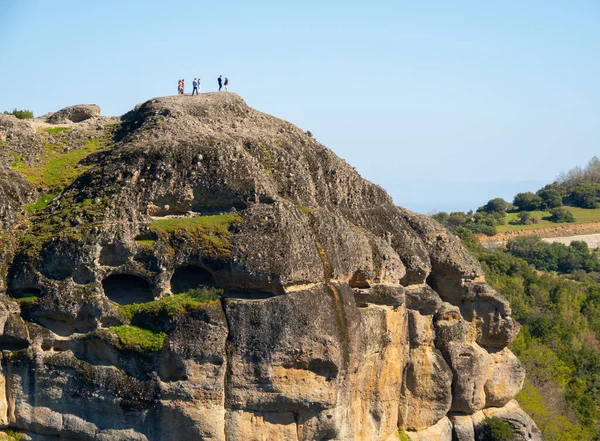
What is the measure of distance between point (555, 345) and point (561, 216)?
53.3 m

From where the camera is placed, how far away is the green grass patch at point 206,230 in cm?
2908

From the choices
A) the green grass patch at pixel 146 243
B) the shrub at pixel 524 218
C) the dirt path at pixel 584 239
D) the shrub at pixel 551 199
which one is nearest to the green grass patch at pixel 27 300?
the green grass patch at pixel 146 243

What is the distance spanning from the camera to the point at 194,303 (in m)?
28.4

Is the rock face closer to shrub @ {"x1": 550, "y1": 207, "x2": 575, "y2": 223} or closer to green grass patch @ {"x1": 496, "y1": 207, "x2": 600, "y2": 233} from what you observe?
green grass patch @ {"x1": 496, "y1": 207, "x2": 600, "y2": 233}

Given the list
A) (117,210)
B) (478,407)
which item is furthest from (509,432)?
(117,210)

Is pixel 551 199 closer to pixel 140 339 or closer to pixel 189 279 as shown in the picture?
pixel 189 279

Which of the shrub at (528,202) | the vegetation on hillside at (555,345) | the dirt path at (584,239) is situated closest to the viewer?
the vegetation on hillside at (555,345)

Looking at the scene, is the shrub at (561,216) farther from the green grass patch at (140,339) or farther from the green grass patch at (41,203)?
the green grass patch at (140,339)

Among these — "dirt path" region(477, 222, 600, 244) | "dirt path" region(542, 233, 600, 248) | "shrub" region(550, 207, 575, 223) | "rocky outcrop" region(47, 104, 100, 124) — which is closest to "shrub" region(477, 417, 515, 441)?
"rocky outcrop" region(47, 104, 100, 124)

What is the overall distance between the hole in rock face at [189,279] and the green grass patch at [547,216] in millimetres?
75431

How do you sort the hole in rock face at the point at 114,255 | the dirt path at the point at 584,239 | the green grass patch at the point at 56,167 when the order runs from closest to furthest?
the hole in rock face at the point at 114,255 < the green grass patch at the point at 56,167 < the dirt path at the point at 584,239

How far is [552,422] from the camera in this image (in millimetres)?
42906

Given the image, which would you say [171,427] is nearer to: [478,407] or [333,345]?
[333,345]

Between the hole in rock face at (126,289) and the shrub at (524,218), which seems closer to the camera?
the hole in rock face at (126,289)
